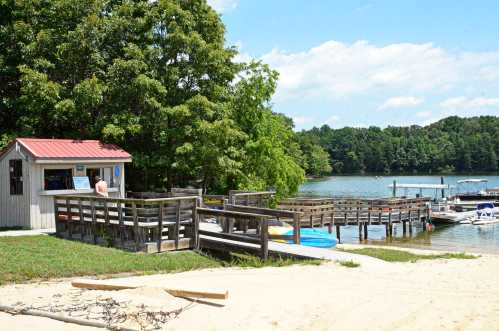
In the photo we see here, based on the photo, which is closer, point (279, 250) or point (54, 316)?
point (54, 316)

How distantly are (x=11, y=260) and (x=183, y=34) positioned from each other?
14913mm

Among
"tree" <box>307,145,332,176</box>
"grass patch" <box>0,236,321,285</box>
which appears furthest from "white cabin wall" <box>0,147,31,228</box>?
"tree" <box>307,145,332,176</box>

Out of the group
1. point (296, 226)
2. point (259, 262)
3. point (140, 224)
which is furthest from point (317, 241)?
point (140, 224)

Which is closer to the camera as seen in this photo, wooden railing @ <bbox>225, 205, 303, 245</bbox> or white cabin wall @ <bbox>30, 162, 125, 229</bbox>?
wooden railing @ <bbox>225, 205, 303, 245</bbox>

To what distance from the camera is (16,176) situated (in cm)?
1894

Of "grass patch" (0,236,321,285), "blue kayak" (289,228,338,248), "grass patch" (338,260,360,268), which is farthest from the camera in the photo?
"blue kayak" (289,228,338,248)

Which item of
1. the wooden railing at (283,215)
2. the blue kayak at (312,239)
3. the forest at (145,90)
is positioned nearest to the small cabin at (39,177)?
the forest at (145,90)

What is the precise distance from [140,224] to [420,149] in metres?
149

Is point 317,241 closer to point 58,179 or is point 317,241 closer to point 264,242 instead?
point 264,242

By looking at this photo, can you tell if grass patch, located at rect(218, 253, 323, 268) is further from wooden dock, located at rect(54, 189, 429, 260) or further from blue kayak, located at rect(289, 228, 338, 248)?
blue kayak, located at rect(289, 228, 338, 248)

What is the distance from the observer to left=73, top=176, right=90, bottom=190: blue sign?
19391 mm

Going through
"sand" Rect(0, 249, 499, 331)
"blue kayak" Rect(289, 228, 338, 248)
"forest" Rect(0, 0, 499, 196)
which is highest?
"forest" Rect(0, 0, 499, 196)

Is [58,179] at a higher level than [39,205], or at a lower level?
higher

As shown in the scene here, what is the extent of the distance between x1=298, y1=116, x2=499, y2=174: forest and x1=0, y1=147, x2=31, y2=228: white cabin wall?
11036cm
